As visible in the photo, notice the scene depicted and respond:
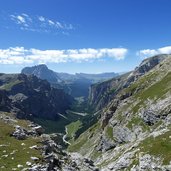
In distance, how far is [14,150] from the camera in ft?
174

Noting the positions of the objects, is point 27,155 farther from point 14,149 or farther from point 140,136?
point 140,136

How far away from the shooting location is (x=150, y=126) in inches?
5448

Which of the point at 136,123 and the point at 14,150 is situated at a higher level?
the point at 14,150

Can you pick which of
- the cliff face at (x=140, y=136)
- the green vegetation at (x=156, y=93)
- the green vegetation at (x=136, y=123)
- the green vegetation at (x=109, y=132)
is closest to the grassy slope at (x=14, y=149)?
the cliff face at (x=140, y=136)

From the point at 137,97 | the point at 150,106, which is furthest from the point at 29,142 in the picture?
the point at 137,97

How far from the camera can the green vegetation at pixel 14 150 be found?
156ft

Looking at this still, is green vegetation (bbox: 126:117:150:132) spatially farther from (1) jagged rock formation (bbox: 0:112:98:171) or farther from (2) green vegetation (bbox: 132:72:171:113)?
(1) jagged rock formation (bbox: 0:112:98:171)

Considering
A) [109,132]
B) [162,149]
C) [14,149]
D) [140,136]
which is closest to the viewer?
[14,149]

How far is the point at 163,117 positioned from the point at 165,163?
5974 cm

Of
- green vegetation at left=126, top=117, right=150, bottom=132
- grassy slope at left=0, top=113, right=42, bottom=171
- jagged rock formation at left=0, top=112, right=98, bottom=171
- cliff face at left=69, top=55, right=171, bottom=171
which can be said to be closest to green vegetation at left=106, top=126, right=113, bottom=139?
cliff face at left=69, top=55, right=171, bottom=171

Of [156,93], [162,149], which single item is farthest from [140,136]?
[162,149]

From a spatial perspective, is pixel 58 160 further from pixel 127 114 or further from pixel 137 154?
pixel 127 114

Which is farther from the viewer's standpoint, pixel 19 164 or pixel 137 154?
pixel 137 154

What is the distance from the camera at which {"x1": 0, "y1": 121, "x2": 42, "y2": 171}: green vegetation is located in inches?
1874
